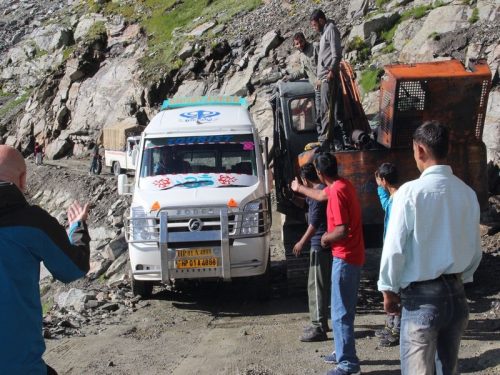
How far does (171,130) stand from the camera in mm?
11148

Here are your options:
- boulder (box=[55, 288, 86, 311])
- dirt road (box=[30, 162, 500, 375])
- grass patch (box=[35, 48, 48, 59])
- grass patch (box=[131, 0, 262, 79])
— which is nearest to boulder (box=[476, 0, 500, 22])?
dirt road (box=[30, 162, 500, 375])

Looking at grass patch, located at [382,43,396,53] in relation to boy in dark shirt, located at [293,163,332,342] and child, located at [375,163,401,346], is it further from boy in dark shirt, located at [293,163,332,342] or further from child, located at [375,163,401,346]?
child, located at [375,163,401,346]

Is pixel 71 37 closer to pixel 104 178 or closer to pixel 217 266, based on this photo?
pixel 104 178

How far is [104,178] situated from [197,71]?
25.6 feet

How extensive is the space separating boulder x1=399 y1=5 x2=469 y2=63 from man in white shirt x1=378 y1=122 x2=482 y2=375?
1792 cm

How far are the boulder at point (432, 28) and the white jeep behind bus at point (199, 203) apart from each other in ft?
38.8

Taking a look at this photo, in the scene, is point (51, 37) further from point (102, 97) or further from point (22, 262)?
point (22, 262)

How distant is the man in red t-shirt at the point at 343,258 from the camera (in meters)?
6.20

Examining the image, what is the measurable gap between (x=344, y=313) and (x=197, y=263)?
4012mm

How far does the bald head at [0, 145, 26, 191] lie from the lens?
3552mm

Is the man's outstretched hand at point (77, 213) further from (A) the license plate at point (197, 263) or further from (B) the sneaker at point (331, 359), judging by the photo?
(A) the license plate at point (197, 263)

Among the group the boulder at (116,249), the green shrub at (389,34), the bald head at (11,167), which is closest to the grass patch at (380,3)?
the green shrub at (389,34)

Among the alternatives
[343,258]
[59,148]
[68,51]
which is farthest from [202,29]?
[343,258]

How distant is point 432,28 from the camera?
22594 mm
